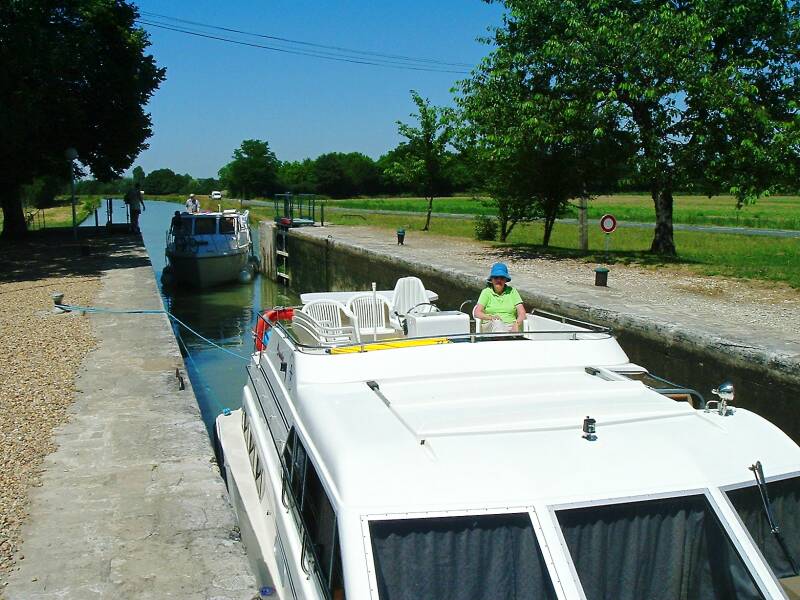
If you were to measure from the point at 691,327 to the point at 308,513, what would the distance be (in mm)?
6854

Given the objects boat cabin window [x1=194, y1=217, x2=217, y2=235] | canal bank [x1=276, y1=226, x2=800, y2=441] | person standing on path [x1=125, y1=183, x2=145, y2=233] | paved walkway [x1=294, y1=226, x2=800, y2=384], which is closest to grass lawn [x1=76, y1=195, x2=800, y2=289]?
paved walkway [x1=294, y1=226, x2=800, y2=384]

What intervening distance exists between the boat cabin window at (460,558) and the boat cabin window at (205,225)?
2437 cm

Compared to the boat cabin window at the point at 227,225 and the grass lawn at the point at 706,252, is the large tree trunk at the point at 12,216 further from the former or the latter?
the grass lawn at the point at 706,252

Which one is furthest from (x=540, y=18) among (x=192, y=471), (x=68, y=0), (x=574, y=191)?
(x=192, y=471)

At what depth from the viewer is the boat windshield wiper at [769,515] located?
330cm

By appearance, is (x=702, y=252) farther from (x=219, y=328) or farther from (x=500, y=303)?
(x=500, y=303)

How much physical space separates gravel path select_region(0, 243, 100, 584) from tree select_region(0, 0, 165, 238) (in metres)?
4.19

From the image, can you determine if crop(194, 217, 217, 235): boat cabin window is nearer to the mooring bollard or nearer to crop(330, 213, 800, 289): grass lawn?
crop(330, 213, 800, 289): grass lawn

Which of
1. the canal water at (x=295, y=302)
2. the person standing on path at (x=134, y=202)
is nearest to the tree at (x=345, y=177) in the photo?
the canal water at (x=295, y=302)

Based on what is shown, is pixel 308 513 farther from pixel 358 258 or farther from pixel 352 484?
pixel 358 258

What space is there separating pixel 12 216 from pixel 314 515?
88.5 ft

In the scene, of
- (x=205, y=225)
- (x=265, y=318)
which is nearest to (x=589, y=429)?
(x=265, y=318)

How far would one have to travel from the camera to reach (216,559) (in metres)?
4.62

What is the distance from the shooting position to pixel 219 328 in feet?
66.5
